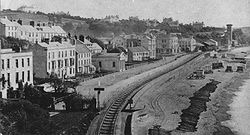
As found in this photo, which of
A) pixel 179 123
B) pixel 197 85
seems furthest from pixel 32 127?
pixel 197 85

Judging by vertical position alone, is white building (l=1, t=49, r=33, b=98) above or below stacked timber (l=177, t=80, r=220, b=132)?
above

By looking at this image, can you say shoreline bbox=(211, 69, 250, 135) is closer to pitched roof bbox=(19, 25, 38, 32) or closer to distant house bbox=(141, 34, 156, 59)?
distant house bbox=(141, 34, 156, 59)

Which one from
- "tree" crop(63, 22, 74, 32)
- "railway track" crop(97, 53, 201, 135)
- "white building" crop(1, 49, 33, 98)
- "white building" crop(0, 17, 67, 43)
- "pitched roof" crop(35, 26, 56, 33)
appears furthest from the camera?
"tree" crop(63, 22, 74, 32)

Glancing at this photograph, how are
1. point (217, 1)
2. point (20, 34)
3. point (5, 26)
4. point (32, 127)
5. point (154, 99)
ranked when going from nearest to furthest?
point (32, 127), point (217, 1), point (154, 99), point (5, 26), point (20, 34)

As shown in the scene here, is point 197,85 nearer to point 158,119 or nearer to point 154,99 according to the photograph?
point 154,99

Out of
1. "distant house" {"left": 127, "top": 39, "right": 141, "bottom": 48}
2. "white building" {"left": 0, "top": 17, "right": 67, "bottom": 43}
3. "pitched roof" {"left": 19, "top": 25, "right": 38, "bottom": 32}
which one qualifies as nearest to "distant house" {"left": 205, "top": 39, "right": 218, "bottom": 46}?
"distant house" {"left": 127, "top": 39, "right": 141, "bottom": 48}

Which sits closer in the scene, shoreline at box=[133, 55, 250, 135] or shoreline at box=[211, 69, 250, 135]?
shoreline at box=[133, 55, 250, 135]

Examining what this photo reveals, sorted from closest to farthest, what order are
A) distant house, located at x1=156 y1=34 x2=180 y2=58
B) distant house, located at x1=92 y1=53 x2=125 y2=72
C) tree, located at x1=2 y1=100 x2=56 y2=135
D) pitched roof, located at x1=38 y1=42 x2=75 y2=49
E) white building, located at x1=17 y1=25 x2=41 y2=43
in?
tree, located at x1=2 y1=100 x2=56 y2=135, pitched roof, located at x1=38 y1=42 x2=75 y2=49, distant house, located at x1=92 y1=53 x2=125 y2=72, white building, located at x1=17 y1=25 x2=41 y2=43, distant house, located at x1=156 y1=34 x2=180 y2=58
